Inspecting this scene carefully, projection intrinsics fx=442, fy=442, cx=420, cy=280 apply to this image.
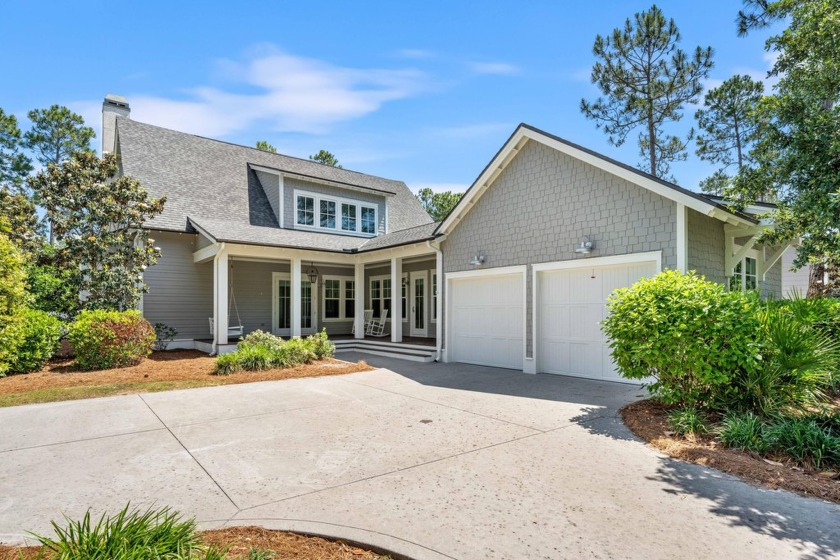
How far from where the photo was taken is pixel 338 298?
58.9ft

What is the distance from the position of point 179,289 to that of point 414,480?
12833 mm

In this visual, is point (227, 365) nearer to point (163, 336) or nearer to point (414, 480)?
point (163, 336)

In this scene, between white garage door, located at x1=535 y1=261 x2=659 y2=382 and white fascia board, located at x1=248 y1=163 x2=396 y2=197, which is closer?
white garage door, located at x1=535 y1=261 x2=659 y2=382

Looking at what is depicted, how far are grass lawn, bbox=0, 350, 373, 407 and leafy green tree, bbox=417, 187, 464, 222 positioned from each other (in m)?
27.4

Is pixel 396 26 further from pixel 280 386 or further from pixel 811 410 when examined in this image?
pixel 811 410

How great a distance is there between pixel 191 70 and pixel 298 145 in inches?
804

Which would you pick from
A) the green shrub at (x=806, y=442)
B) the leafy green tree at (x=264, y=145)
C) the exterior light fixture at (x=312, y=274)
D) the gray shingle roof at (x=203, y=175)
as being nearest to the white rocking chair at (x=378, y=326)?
the exterior light fixture at (x=312, y=274)

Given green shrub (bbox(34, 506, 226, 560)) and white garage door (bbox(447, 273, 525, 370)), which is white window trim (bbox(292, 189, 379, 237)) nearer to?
white garage door (bbox(447, 273, 525, 370))

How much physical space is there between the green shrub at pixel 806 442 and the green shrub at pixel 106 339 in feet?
39.9

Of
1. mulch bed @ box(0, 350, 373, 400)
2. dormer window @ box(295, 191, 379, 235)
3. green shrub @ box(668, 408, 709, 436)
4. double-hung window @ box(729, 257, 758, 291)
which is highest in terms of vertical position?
dormer window @ box(295, 191, 379, 235)

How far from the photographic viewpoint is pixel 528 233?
33.1 feet

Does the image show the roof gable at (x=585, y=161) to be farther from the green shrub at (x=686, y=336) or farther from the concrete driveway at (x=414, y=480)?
the concrete driveway at (x=414, y=480)

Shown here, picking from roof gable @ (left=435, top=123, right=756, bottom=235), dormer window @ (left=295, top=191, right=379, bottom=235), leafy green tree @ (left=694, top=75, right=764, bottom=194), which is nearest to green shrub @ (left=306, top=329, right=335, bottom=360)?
roof gable @ (left=435, top=123, right=756, bottom=235)

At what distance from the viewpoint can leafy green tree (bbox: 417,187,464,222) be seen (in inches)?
1473
